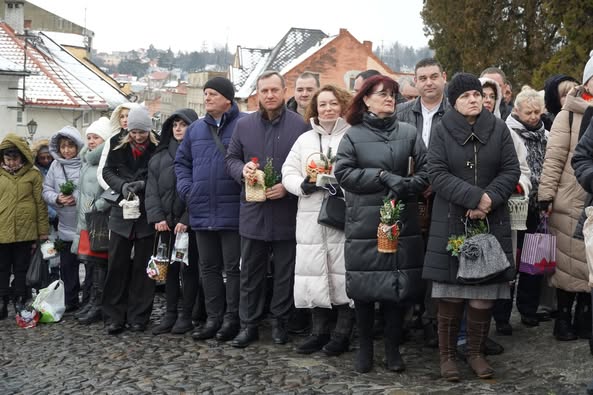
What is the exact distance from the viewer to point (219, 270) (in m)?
8.57

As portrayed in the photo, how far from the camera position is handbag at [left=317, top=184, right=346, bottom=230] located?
7.46 metres

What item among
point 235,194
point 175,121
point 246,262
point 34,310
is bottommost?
point 34,310

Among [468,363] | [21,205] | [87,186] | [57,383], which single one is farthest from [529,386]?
[21,205]

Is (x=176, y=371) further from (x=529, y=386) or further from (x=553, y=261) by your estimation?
(x=553, y=261)

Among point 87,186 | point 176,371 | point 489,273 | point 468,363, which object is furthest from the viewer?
point 87,186

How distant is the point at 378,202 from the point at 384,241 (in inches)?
13.1

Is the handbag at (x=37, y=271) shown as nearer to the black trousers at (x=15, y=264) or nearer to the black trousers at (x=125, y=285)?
the black trousers at (x=15, y=264)

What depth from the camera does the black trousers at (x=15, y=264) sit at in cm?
1013

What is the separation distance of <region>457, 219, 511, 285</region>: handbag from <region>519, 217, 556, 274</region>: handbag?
45.4 inches

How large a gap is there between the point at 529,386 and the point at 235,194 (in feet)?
10.7

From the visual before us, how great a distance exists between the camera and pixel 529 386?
A: 648 centimetres

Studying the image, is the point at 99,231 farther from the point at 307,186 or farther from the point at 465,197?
the point at 465,197

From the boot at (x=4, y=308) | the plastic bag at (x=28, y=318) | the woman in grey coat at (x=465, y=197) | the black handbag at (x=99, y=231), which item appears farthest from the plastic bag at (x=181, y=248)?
the woman in grey coat at (x=465, y=197)

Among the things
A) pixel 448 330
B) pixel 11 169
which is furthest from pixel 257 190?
pixel 11 169
